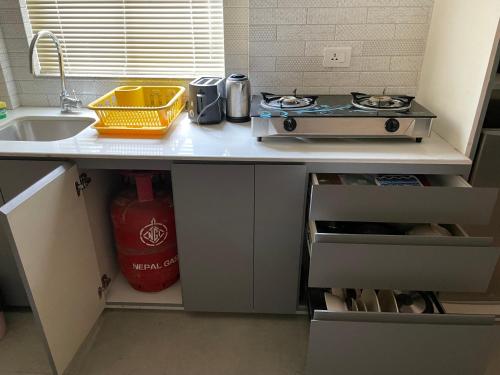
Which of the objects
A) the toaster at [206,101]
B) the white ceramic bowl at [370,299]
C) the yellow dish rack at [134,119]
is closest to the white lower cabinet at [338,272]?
the white ceramic bowl at [370,299]

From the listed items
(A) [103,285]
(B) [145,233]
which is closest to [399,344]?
(B) [145,233]

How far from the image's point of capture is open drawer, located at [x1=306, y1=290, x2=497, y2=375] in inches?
44.0

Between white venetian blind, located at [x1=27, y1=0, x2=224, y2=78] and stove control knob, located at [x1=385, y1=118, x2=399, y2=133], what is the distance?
36.4 inches

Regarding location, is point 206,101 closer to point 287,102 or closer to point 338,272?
point 287,102

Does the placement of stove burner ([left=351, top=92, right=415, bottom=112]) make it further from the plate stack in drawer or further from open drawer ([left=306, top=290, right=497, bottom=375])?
open drawer ([left=306, top=290, right=497, bottom=375])

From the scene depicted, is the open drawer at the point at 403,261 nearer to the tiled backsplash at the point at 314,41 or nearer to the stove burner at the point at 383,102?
the stove burner at the point at 383,102

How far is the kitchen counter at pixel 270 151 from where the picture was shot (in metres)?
1.37

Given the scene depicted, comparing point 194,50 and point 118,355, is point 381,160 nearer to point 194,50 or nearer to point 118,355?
point 194,50

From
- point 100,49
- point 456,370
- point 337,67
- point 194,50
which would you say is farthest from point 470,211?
point 100,49

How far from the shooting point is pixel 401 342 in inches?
45.8

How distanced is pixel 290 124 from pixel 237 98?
35cm

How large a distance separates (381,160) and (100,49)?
1511 mm

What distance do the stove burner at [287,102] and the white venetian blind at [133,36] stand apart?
0.45 m

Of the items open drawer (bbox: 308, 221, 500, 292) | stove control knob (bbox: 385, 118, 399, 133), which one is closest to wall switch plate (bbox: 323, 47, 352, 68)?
stove control knob (bbox: 385, 118, 399, 133)
